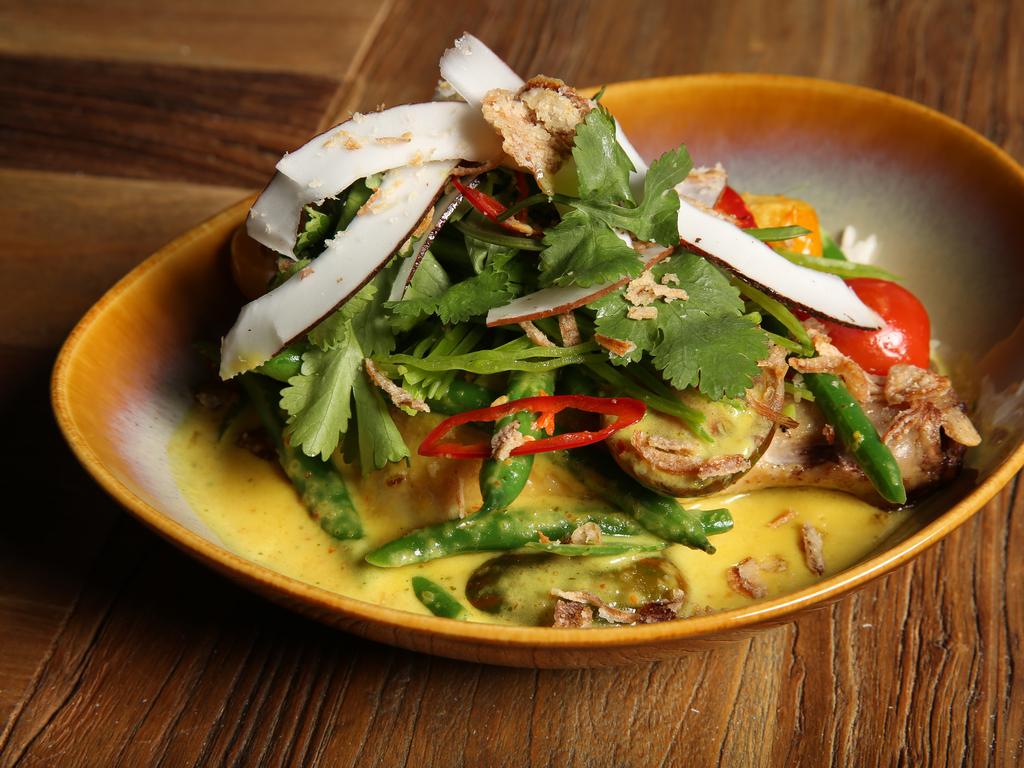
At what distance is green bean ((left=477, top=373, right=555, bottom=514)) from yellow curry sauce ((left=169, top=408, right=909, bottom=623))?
0.17 metres

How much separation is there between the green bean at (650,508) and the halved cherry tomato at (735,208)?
83 cm

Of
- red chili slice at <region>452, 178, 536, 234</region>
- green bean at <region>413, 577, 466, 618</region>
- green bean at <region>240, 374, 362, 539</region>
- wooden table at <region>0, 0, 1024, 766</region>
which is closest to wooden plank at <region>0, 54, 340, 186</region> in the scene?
wooden table at <region>0, 0, 1024, 766</region>

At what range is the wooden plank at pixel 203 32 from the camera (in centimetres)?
501

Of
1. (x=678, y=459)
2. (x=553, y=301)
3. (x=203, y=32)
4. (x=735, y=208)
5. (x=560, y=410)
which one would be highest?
(x=735, y=208)

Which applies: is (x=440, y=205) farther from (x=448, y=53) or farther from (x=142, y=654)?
(x=142, y=654)

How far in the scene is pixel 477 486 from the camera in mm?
2832

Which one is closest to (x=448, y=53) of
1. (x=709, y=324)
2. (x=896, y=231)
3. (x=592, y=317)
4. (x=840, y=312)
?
(x=592, y=317)

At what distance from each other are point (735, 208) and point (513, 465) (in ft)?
3.64

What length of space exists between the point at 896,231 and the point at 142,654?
2.65 metres

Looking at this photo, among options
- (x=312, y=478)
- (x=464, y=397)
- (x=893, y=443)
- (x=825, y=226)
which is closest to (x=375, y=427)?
(x=464, y=397)

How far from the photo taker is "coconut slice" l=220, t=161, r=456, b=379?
256 cm

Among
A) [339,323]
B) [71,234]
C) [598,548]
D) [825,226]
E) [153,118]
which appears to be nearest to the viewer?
[339,323]

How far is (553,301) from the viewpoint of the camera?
8.52 ft

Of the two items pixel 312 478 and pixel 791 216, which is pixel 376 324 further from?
pixel 791 216
